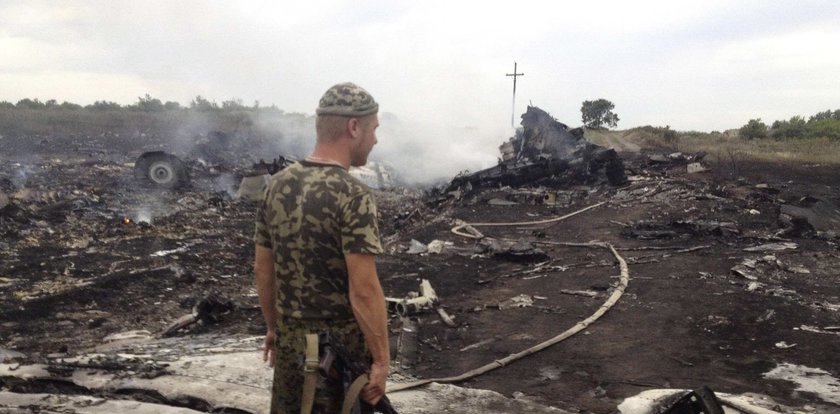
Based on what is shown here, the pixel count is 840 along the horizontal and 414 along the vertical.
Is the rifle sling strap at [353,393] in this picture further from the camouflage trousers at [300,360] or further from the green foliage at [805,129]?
the green foliage at [805,129]

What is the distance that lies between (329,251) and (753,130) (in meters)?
39.9

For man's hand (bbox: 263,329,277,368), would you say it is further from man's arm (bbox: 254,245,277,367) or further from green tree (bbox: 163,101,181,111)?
green tree (bbox: 163,101,181,111)

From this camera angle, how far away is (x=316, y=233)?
6.76 feet

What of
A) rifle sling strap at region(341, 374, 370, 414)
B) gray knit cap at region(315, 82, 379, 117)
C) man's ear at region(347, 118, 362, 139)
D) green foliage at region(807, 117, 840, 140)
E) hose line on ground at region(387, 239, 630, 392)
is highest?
green foliage at region(807, 117, 840, 140)

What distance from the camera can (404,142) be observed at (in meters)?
25.2

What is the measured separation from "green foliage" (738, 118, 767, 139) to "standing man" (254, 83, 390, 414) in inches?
1543

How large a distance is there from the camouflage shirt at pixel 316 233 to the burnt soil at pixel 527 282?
242 cm

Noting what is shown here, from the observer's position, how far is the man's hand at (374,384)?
2119 millimetres

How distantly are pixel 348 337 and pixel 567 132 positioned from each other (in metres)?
15.7

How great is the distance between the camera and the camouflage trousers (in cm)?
215

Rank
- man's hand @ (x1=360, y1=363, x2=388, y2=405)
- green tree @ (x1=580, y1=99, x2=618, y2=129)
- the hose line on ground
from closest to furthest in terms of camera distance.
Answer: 1. man's hand @ (x1=360, y1=363, x2=388, y2=405)
2. the hose line on ground
3. green tree @ (x1=580, y1=99, x2=618, y2=129)

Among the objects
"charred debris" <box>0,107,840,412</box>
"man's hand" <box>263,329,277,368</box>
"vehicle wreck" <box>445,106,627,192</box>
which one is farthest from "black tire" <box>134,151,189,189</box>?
"man's hand" <box>263,329,277,368</box>

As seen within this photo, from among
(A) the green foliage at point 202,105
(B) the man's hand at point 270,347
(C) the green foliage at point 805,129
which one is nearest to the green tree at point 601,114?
(C) the green foliage at point 805,129

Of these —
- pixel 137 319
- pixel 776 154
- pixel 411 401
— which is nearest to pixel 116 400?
pixel 411 401
